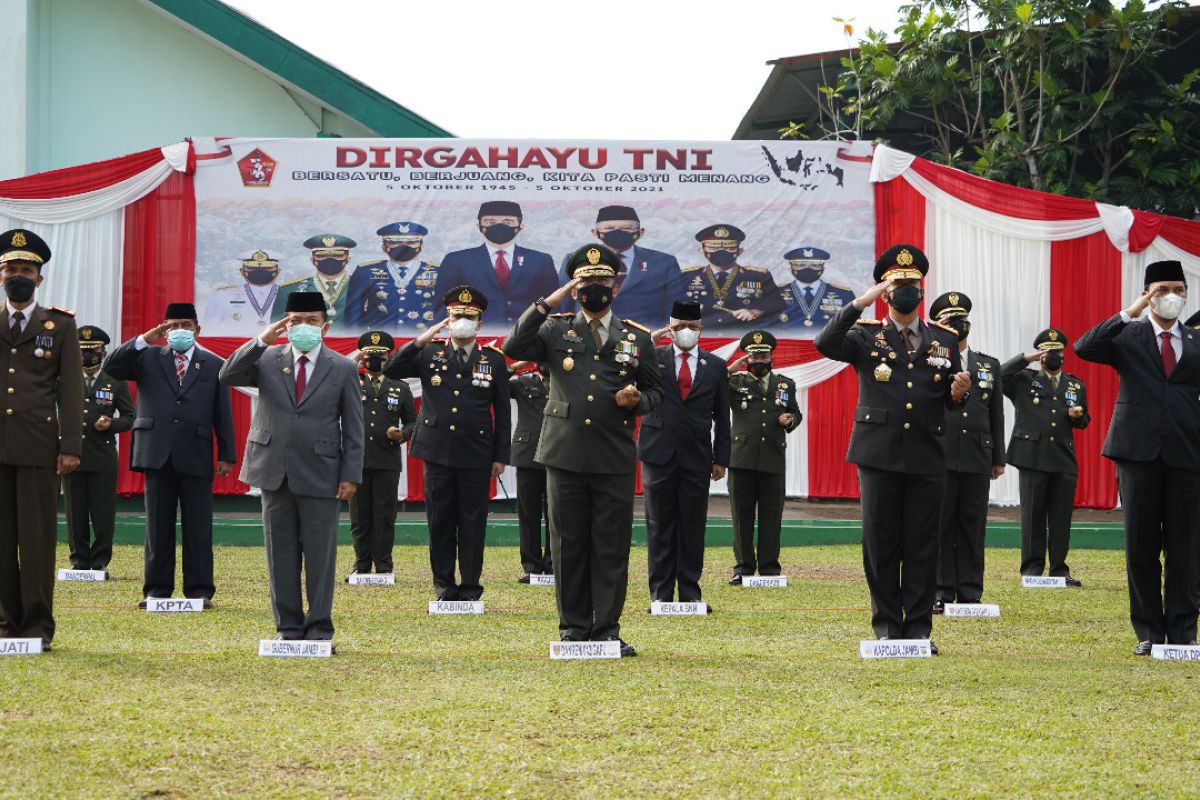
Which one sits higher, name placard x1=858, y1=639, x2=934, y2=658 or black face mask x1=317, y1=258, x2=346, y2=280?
black face mask x1=317, y1=258, x2=346, y2=280

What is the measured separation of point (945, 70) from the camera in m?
19.0

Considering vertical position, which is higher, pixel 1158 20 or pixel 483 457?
pixel 1158 20

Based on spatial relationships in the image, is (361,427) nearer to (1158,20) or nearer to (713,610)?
(713,610)

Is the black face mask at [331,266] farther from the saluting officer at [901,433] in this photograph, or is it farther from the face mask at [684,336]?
the saluting officer at [901,433]

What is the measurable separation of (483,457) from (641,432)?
44.9 inches

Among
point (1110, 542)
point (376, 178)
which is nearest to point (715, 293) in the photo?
point (376, 178)

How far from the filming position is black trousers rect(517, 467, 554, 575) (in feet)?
38.3

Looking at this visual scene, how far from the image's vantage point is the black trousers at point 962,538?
927 cm

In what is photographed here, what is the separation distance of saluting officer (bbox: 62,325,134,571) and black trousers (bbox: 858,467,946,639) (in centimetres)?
666

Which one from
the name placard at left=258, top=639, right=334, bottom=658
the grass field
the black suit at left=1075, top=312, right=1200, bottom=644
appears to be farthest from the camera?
the black suit at left=1075, top=312, right=1200, bottom=644

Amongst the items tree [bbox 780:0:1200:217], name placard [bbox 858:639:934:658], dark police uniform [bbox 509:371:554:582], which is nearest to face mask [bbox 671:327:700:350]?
dark police uniform [bbox 509:371:554:582]

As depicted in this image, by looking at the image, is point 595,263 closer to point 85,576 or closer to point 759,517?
point 759,517

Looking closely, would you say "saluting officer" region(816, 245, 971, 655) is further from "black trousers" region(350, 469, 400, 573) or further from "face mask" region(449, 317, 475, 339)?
"black trousers" region(350, 469, 400, 573)

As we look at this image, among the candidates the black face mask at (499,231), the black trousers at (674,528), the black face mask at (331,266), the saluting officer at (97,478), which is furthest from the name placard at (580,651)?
the black face mask at (331,266)
